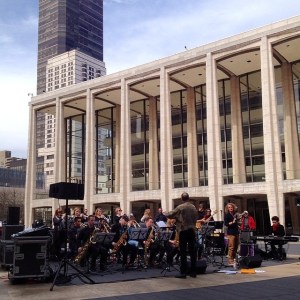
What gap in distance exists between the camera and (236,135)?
3950 centimetres

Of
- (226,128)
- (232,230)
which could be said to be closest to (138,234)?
(232,230)

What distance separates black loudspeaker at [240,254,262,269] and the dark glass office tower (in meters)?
171

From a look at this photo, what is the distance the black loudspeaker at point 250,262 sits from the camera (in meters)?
12.2

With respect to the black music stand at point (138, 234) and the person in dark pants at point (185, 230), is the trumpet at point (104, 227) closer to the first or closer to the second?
the black music stand at point (138, 234)

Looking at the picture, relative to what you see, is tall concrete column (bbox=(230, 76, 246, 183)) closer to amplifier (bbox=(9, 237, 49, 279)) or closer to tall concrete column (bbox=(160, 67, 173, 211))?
tall concrete column (bbox=(160, 67, 173, 211))

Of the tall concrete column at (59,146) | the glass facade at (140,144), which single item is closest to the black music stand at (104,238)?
the glass facade at (140,144)

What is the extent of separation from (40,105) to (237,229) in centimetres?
4269

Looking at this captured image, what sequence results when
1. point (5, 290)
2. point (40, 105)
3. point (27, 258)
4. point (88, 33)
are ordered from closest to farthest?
1. point (5, 290)
2. point (27, 258)
3. point (40, 105)
4. point (88, 33)

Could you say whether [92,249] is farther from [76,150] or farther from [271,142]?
[76,150]

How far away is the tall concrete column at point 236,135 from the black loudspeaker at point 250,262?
26476 mm

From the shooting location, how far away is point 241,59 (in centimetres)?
3653

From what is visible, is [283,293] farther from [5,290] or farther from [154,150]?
[154,150]

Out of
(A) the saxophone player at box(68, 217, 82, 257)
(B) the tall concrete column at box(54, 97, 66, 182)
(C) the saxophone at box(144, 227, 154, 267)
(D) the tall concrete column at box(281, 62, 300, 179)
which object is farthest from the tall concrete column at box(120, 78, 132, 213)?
(C) the saxophone at box(144, 227, 154, 267)

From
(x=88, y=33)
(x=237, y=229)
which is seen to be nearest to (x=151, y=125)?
(x=237, y=229)
